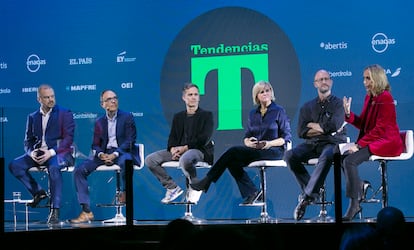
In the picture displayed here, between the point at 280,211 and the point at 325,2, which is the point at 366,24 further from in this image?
the point at 280,211

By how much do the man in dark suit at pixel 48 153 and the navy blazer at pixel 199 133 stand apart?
1.23 m

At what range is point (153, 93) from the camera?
33.0ft

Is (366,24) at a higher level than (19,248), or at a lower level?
higher

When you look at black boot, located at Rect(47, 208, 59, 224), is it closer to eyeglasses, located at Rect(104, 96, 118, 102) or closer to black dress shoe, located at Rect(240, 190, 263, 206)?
eyeglasses, located at Rect(104, 96, 118, 102)

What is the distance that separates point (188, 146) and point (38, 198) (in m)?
1.74

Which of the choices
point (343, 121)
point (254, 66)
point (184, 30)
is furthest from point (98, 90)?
point (343, 121)

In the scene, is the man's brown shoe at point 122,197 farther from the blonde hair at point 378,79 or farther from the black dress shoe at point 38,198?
the blonde hair at point 378,79

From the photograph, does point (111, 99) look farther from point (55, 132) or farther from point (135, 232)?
point (135, 232)

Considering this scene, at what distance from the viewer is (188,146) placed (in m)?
8.51

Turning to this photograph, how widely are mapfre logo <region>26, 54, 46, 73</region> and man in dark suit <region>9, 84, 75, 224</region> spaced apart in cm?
220

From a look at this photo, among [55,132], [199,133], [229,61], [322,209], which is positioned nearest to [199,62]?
[229,61]

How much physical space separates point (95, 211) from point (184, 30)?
3087mm

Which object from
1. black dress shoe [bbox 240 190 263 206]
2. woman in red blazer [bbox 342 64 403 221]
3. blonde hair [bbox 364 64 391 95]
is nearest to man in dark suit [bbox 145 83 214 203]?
black dress shoe [bbox 240 190 263 206]

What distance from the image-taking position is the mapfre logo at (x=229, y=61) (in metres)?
9.53
